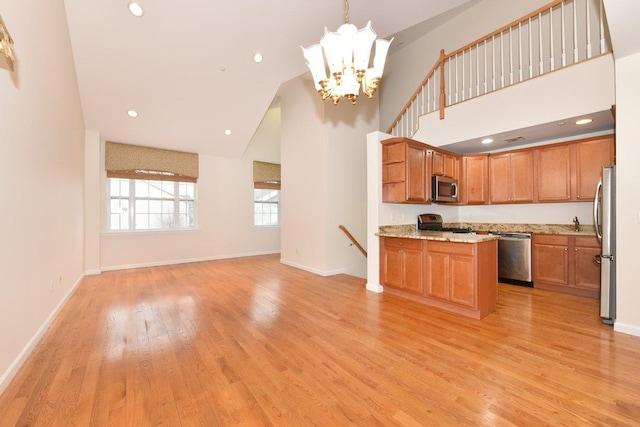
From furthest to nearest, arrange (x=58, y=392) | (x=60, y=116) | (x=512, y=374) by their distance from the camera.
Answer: (x=60, y=116), (x=512, y=374), (x=58, y=392)

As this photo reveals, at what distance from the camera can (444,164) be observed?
4543mm

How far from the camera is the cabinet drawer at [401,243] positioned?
3555mm

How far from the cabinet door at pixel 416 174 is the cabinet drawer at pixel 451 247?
795 mm

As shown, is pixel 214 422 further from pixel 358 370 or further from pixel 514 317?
pixel 514 317

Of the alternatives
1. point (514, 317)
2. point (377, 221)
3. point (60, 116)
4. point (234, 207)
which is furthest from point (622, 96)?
point (234, 207)

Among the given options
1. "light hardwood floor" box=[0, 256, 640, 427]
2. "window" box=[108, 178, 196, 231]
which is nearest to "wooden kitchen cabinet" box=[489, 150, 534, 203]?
"light hardwood floor" box=[0, 256, 640, 427]

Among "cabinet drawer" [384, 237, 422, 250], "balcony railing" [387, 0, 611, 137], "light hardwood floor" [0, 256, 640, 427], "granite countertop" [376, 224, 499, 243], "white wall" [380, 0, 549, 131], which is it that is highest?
"white wall" [380, 0, 549, 131]

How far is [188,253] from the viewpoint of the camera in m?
6.61

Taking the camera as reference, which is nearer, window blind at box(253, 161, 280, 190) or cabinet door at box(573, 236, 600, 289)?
cabinet door at box(573, 236, 600, 289)

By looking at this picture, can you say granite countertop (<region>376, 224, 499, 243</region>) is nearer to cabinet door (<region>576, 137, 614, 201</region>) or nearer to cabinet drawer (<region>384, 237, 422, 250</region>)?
cabinet drawer (<region>384, 237, 422, 250</region>)

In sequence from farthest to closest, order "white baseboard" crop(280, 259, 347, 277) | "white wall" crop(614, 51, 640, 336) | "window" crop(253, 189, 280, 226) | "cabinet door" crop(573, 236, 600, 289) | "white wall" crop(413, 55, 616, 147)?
"window" crop(253, 189, 280, 226) → "white baseboard" crop(280, 259, 347, 277) → "cabinet door" crop(573, 236, 600, 289) → "white wall" crop(413, 55, 616, 147) → "white wall" crop(614, 51, 640, 336)

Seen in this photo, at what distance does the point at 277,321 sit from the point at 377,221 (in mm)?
2037

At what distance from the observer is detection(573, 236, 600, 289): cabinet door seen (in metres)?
3.68

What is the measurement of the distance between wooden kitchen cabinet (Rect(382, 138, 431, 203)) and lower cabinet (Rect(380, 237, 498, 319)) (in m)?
0.67
